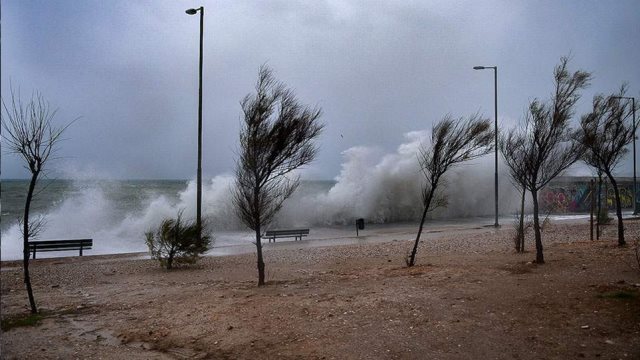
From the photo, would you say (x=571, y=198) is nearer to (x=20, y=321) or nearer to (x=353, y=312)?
(x=353, y=312)

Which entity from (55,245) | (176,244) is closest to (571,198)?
(176,244)

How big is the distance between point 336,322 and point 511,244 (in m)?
11.8

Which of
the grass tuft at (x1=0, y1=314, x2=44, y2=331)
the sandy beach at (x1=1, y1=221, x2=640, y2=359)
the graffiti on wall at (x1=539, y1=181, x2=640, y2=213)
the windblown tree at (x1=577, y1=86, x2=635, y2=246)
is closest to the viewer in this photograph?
the sandy beach at (x1=1, y1=221, x2=640, y2=359)

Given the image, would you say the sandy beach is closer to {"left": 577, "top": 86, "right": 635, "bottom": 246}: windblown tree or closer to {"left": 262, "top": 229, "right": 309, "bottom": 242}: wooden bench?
{"left": 577, "top": 86, "right": 635, "bottom": 246}: windblown tree

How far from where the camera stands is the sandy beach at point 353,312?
5.66 m

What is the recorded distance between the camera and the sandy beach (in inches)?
223

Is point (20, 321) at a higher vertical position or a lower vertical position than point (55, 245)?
lower

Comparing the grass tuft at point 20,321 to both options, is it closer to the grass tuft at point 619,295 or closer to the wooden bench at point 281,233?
the grass tuft at point 619,295

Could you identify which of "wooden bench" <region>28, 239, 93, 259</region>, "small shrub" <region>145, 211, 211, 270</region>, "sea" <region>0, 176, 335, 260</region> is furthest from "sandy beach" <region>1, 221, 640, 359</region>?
"sea" <region>0, 176, 335, 260</region>

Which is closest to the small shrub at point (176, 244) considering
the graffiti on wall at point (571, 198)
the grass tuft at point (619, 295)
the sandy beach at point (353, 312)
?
the sandy beach at point (353, 312)

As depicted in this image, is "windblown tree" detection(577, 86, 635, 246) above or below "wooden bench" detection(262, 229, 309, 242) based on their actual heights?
above

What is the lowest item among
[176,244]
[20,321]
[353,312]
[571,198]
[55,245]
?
[20,321]

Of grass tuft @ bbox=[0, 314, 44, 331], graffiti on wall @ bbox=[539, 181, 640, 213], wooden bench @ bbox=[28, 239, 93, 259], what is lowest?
grass tuft @ bbox=[0, 314, 44, 331]

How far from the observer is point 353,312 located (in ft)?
23.5
